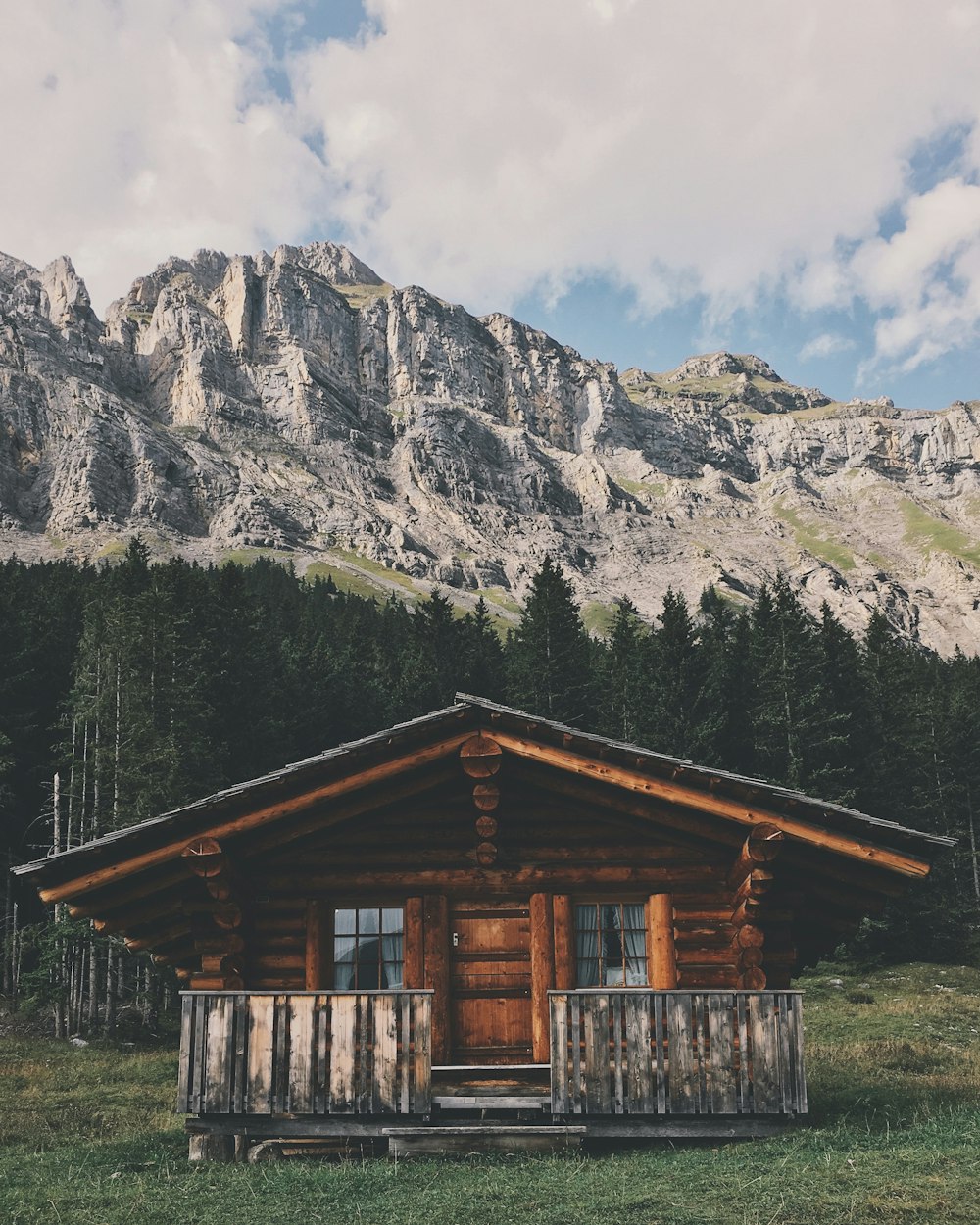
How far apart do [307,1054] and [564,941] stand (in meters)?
3.57

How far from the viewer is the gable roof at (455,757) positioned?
498 inches

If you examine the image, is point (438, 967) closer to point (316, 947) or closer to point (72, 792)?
point (316, 947)

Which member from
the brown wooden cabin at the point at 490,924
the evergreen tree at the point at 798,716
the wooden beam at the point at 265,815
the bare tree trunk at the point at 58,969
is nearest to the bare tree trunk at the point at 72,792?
the bare tree trunk at the point at 58,969

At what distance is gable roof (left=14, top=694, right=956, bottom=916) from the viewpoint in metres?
12.6

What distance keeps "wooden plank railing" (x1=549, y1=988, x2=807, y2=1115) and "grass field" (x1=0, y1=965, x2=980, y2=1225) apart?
1.83 ft

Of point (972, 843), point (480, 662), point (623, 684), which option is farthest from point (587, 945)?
point (972, 843)

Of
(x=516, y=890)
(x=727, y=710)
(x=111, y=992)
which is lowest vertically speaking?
(x=111, y=992)

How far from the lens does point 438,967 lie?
13.6 m

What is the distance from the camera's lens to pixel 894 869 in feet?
41.3

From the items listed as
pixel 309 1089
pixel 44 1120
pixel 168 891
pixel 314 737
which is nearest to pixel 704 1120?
pixel 309 1089

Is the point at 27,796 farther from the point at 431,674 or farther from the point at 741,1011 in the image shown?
the point at 741,1011

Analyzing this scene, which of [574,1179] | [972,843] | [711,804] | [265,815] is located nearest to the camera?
[574,1179]

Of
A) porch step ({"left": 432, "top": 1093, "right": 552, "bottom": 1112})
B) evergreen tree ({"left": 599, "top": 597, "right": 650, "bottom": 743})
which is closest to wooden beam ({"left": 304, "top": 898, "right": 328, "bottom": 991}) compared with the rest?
porch step ({"left": 432, "top": 1093, "right": 552, "bottom": 1112})

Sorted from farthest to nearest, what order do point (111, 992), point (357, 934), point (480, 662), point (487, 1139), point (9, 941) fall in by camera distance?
point (480, 662) → point (9, 941) → point (111, 992) → point (357, 934) → point (487, 1139)
